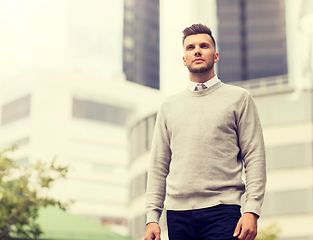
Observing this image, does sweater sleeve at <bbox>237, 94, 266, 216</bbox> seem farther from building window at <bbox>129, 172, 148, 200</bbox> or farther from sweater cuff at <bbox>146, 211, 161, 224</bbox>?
building window at <bbox>129, 172, 148, 200</bbox>

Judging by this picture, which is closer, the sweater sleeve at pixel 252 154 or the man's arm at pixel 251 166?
the man's arm at pixel 251 166

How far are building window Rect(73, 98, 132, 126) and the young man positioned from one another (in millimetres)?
84749

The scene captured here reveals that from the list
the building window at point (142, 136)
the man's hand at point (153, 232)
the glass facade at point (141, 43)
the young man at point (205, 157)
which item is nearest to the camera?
the young man at point (205, 157)

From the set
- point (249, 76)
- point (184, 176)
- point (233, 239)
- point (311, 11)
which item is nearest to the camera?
point (233, 239)

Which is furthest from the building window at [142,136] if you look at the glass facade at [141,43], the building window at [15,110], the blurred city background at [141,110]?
the glass facade at [141,43]

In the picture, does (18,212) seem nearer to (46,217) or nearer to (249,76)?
(46,217)

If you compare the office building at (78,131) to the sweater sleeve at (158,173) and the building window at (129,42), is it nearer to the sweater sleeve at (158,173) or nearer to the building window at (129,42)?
the building window at (129,42)

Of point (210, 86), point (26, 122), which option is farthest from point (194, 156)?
point (26, 122)

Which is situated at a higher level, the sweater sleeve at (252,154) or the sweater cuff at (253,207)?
the sweater sleeve at (252,154)

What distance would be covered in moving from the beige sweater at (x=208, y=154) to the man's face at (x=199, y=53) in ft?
0.45

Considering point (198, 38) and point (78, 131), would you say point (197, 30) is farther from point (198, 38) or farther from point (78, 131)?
point (78, 131)

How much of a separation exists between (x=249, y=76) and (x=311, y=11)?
95813 mm

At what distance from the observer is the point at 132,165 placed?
41938 mm

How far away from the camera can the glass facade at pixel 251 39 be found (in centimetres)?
10531
